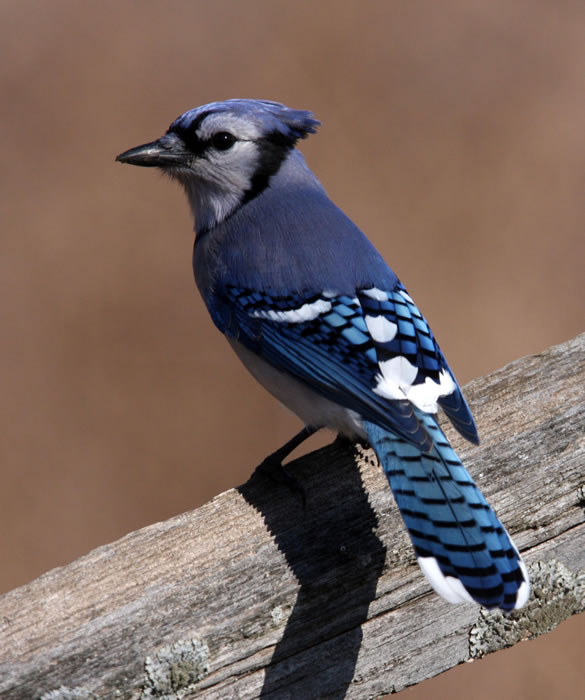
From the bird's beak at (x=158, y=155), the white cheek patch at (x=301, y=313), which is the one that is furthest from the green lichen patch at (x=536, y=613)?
the bird's beak at (x=158, y=155)

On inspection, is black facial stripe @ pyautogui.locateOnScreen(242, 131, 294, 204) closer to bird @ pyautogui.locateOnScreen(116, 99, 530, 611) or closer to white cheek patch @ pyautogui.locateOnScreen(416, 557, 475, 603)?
bird @ pyautogui.locateOnScreen(116, 99, 530, 611)

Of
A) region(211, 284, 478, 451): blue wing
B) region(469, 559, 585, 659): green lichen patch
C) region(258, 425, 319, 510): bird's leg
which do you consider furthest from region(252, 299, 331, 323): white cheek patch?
region(469, 559, 585, 659): green lichen patch

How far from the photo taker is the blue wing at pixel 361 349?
1272 millimetres

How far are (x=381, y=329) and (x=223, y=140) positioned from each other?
70 cm

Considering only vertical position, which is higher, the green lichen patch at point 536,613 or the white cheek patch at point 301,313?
the white cheek patch at point 301,313

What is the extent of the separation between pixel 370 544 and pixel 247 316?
0.63 m

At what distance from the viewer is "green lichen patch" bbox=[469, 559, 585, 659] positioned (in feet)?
3.87

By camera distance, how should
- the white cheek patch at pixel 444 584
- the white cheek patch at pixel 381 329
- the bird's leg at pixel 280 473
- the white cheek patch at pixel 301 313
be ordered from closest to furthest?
the white cheek patch at pixel 444 584
the bird's leg at pixel 280 473
the white cheek patch at pixel 381 329
the white cheek patch at pixel 301 313

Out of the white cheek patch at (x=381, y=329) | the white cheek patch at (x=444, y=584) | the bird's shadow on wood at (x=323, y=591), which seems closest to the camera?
the white cheek patch at (x=444, y=584)

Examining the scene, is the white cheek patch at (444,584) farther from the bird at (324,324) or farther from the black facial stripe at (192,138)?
the black facial stripe at (192,138)

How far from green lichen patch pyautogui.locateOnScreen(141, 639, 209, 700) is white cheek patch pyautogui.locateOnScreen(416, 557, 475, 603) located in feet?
1.01

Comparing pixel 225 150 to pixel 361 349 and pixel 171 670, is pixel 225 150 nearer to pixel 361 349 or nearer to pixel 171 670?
pixel 361 349

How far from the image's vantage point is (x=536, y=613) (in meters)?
1.20

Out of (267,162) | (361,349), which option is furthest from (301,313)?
(267,162)
